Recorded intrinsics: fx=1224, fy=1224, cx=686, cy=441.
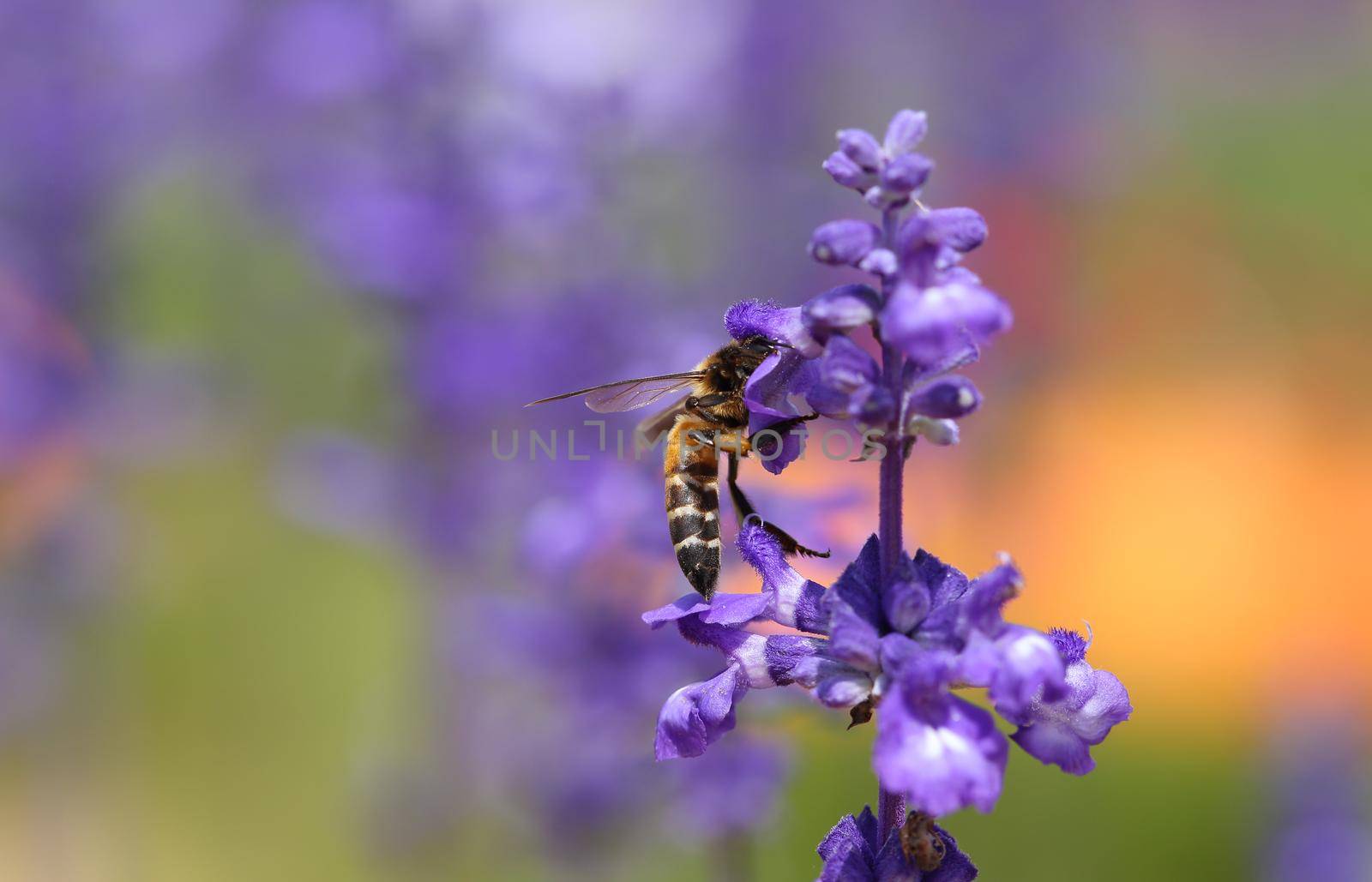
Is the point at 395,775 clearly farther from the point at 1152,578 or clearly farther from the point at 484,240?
the point at 1152,578

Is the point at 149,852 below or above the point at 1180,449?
below

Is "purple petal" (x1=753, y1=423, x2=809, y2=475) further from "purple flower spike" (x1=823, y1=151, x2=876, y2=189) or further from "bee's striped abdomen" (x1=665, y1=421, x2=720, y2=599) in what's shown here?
"purple flower spike" (x1=823, y1=151, x2=876, y2=189)

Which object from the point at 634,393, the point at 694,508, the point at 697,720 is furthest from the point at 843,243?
the point at 634,393

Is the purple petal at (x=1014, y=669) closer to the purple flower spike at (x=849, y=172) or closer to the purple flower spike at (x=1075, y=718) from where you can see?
the purple flower spike at (x=1075, y=718)

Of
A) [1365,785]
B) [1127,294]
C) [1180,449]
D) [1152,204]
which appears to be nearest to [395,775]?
[1365,785]

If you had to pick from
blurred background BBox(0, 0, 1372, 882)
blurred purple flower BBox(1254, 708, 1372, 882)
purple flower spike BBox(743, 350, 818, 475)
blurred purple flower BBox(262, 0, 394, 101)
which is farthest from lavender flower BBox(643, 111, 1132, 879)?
blurred purple flower BBox(262, 0, 394, 101)

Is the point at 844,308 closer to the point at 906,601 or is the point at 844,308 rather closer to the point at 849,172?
the point at 849,172
